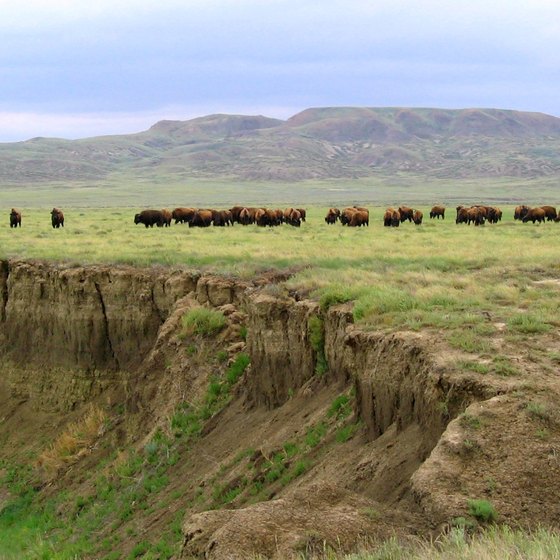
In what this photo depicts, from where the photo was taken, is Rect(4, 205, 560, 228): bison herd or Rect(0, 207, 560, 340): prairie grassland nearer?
Rect(0, 207, 560, 340): prairie grassland

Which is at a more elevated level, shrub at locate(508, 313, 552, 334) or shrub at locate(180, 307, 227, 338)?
shrub at locate(508, 313, 552, 334)

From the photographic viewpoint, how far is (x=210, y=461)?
15.6 m

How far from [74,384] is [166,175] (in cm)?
14674

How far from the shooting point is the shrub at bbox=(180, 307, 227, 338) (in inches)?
751

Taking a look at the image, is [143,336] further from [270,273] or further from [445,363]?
[445,363]

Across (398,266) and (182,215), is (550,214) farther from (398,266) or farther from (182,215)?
(398,266)

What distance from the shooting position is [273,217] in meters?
43.7

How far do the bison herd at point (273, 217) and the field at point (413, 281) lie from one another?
27.4 feet

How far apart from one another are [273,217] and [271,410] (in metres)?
28.1

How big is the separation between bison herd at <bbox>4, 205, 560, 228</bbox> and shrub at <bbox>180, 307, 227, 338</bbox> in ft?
75.8

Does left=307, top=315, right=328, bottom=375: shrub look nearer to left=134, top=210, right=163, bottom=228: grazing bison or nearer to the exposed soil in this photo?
the exposed soil

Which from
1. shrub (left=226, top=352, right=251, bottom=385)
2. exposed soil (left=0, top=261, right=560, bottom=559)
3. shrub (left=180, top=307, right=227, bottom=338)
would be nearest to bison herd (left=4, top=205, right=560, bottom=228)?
exposed soil (left=0, top=261, right=560, bottom=559)

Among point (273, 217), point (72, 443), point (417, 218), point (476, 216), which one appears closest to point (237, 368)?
point (72, 443)

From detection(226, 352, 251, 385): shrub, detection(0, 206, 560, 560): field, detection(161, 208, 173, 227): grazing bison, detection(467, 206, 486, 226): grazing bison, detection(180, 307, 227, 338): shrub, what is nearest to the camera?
detection(0, 206, 560, 560): field
